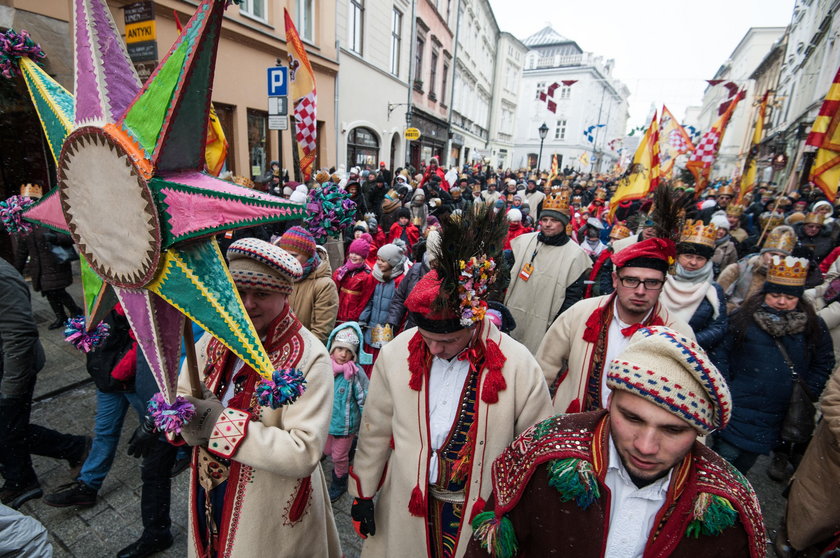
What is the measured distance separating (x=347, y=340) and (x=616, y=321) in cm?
189

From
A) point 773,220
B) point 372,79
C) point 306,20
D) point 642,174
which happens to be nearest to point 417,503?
point 773,220

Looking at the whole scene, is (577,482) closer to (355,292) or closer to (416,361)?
(416,361)

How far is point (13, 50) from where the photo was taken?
131 cm

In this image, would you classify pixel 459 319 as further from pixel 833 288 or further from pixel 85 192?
pixel 833 288

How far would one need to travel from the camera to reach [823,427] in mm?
2488

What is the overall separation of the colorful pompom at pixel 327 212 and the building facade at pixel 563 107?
49.6 meters

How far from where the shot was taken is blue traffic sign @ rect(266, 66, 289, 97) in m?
5.38

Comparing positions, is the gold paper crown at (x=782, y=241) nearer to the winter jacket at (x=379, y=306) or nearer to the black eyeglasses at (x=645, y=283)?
the black eyeglasses at (x=645, y=283)

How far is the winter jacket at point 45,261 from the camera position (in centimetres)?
468

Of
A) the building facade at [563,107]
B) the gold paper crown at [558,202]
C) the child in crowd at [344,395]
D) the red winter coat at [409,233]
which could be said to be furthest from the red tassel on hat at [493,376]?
the building facade at [563,107]

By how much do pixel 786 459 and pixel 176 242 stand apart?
5014 millimetres

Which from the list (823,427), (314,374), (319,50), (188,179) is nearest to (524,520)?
(314,374)

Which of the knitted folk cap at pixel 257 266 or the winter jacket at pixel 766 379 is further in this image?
the winter jacket at pixel 766 379

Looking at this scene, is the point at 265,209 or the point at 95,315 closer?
the point at 265,209
